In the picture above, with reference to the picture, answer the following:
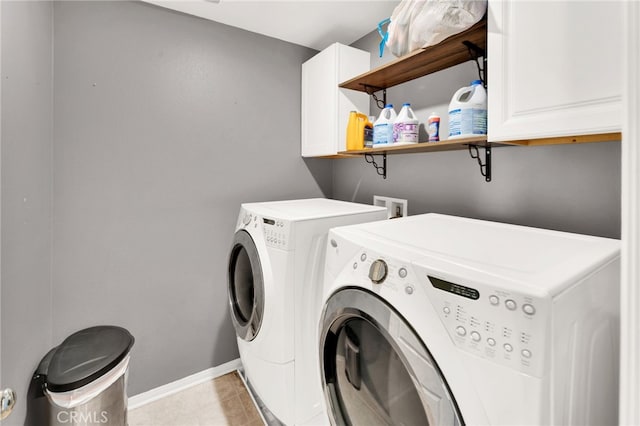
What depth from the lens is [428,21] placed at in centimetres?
123

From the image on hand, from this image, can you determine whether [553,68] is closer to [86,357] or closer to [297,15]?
[297,15]

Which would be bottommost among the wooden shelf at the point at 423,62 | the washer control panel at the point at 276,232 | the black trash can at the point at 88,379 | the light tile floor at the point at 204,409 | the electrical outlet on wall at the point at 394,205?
the light tile floor at the point at 204,409

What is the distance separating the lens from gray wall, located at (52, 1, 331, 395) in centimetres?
165

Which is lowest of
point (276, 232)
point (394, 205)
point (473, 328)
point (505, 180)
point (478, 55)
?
point (473, 328)

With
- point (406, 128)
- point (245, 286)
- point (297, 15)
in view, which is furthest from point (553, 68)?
point (245, 286)

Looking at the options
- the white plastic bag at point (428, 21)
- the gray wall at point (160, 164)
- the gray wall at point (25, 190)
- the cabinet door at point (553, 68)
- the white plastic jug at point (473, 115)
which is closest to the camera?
the cabinet door at point (553, 68)

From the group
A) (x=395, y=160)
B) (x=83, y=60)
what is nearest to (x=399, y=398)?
(x=395, y=160)

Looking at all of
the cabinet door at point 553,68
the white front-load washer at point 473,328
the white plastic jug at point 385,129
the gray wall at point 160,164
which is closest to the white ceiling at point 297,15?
the gray wall at point 160,164

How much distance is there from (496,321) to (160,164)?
6.39 feet

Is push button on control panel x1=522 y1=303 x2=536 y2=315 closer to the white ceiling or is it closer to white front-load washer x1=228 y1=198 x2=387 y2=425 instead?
white front-load washer x1=228 y1=198 x2=387 y2=425

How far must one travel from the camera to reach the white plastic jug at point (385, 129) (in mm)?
1647

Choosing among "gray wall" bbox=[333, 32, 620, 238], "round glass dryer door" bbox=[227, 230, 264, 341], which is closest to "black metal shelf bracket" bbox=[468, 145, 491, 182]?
"gray wall" bbox=[333, 32, 620, 238]

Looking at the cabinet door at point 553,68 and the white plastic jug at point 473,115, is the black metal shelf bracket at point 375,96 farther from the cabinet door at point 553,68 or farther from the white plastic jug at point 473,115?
the cabinet door at point 553,68

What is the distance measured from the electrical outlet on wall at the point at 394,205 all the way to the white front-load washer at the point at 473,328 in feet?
2.84
